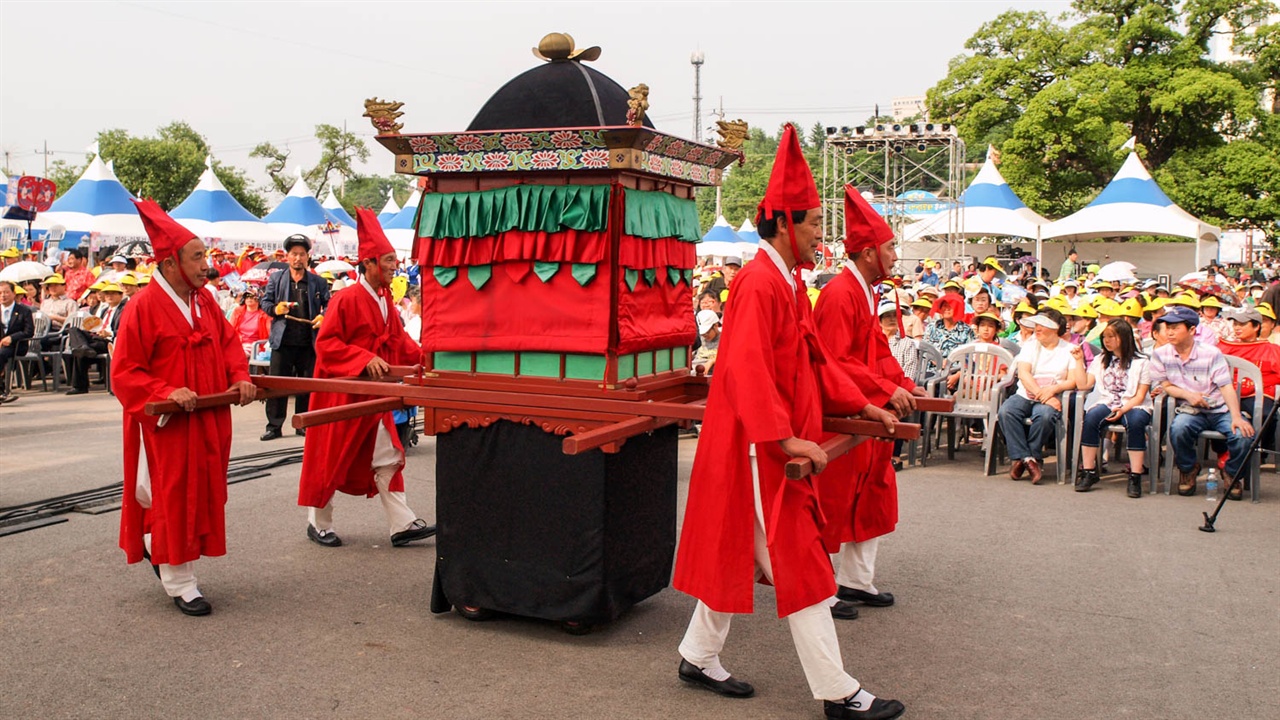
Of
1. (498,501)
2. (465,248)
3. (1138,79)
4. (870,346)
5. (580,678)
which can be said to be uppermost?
(1138,79)

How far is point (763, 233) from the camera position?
168 inches

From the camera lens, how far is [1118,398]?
8.64m

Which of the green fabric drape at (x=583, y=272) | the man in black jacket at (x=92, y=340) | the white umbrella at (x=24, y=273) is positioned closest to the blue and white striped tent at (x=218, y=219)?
A: the white umbrella at (x=24, y=273)

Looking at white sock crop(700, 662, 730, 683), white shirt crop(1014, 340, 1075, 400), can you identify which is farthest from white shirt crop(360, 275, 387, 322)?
white shirt crop(1014, 340, 1075, 400)

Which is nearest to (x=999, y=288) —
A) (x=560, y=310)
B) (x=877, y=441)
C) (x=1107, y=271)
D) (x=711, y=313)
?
(x=1107, y=271)

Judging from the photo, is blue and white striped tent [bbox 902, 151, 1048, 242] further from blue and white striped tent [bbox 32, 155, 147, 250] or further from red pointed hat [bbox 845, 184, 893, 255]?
red pointed hat [bbox 845, 184, 893, 255]

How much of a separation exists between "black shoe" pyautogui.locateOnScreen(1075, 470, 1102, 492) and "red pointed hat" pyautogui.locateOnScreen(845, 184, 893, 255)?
4226 mm

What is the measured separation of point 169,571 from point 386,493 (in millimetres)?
1463

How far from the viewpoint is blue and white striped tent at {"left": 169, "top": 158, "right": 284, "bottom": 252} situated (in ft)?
80.2

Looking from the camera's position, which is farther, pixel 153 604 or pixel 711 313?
pixel 711 313

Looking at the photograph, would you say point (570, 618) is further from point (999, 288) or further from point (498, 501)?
point (999, 288)

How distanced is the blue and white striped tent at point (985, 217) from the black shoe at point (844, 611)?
853 inches

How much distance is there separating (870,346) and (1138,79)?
3292 cm

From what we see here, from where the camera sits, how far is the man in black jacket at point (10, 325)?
13.3 metres
